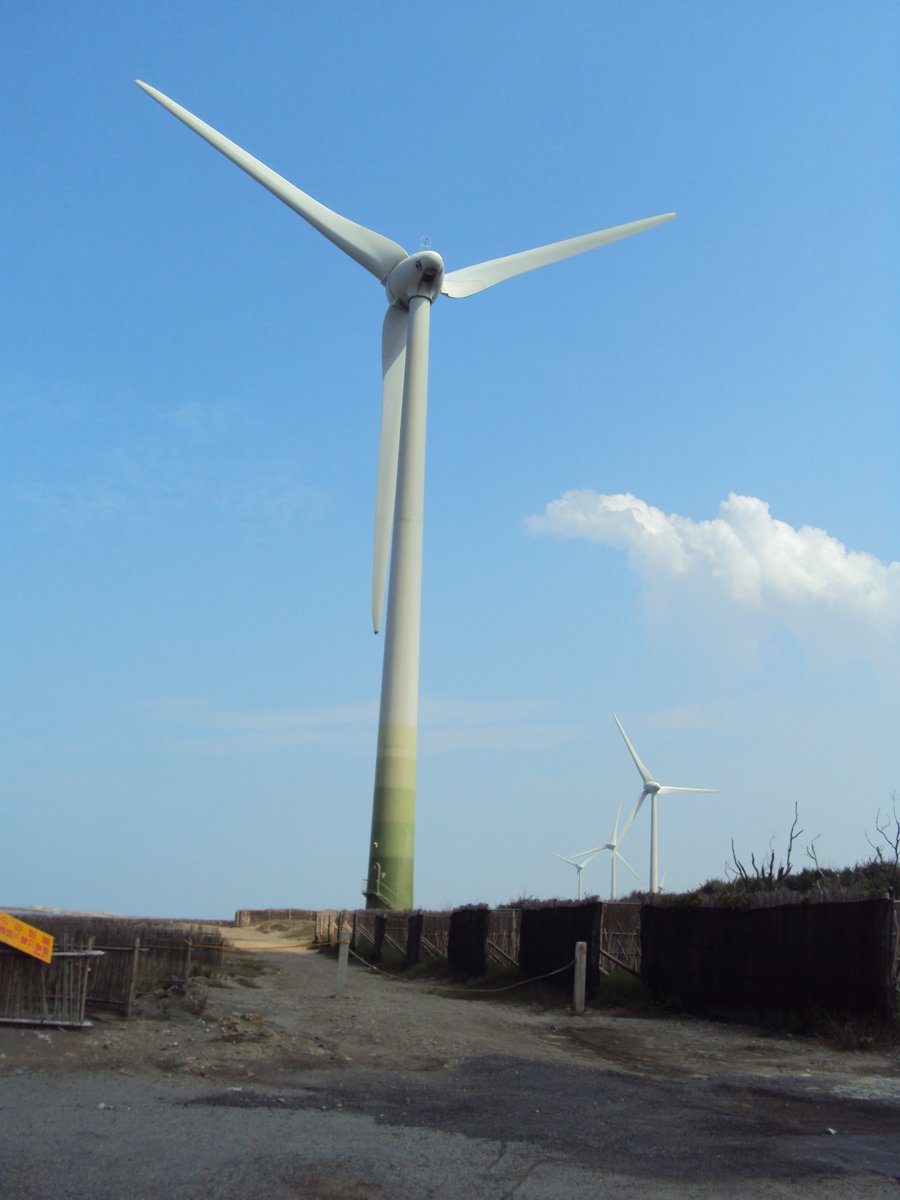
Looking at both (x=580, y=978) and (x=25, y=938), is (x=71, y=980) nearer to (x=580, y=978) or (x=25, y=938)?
(x=25, y=938)

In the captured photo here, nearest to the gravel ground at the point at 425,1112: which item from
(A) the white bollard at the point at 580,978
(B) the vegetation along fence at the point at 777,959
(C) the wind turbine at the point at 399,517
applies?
(B) the vegetation along fence at the point at 777,959

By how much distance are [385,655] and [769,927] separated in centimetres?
2496

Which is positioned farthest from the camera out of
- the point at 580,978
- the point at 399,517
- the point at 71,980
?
the point at 399,517

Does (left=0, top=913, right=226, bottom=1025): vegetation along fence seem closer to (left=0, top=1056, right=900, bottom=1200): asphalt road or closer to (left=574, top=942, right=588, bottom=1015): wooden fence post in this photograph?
(left=0, top=1056, right=900, bottom=1200): asphalt road

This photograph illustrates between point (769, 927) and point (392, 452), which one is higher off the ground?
point (392, 452)

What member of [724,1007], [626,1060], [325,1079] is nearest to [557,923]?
[724,1007]

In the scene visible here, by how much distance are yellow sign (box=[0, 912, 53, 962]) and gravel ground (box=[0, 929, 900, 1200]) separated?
0.93m

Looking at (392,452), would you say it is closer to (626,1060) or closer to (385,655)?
(385,655)

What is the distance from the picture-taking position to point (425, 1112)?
402 inches

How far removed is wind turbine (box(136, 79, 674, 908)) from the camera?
4088 cm

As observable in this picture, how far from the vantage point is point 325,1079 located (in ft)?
38.9

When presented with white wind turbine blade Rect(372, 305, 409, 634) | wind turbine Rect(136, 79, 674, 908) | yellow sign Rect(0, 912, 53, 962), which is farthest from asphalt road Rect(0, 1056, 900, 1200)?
white wind turbine blade Rect(372, 305, 409, 634)

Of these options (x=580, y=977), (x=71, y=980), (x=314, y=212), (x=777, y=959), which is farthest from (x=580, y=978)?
(x=314, y=212)

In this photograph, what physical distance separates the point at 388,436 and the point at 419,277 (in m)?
6.28
